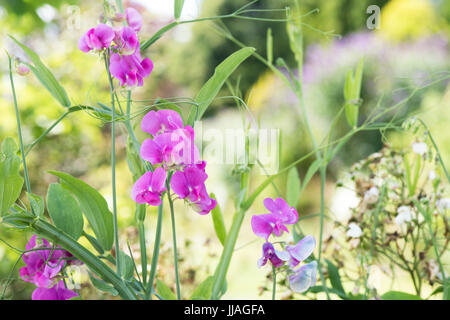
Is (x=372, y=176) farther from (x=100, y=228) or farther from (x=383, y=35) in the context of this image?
(x=383, y=35)

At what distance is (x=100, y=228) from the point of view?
0.53m

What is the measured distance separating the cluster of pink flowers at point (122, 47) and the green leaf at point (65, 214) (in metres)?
0.15

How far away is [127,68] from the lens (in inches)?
19.1

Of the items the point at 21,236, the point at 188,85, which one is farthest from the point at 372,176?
the point at 188,85

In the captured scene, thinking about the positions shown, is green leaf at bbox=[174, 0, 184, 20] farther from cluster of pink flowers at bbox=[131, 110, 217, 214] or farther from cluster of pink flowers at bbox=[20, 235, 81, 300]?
cluster of pink flowers at bbox=[20, 235, 81, 300]

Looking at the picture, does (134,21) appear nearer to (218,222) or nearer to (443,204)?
(218,222)

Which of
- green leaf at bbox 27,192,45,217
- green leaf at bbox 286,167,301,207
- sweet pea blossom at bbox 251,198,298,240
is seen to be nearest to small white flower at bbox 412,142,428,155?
green leaf at bbox 286,167,301,207

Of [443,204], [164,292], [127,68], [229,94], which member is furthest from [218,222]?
[229,94]

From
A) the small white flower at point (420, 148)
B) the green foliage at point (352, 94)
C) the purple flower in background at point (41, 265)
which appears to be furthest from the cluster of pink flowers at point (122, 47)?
the small white flower at point (420, 148)

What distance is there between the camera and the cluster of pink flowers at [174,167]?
446mm

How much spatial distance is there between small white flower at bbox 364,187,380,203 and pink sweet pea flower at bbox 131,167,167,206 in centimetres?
42

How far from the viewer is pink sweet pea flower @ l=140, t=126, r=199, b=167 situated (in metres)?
0.44

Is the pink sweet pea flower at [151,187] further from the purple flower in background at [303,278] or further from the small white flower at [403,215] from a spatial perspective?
the small white flower at [403,215]
